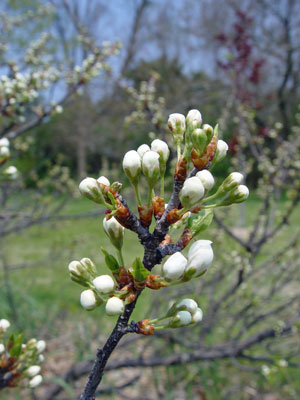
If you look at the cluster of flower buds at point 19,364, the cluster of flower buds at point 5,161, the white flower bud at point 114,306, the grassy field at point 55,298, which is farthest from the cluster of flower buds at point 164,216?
the grassy field at point 55,298

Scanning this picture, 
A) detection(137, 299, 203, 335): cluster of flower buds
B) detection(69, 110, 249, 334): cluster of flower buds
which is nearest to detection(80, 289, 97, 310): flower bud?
detection(69, 110, 249, 334): cluster of flower buds

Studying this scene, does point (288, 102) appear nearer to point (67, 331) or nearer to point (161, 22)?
point (161, 22)

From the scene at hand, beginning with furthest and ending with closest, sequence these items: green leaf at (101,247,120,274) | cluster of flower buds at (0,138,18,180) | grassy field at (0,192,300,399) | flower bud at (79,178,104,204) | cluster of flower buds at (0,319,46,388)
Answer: grassy field at (0,192,300,399) → cluster of flower buds at (0,138,18,180) → cluster of flower buds at (0,319,46,388) → green leaf at (101,247,120,274) → flower bud at (79,178,104,204)

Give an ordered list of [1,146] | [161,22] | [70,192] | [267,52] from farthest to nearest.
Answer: [161,22], [267,52], [70,192], [1,146]

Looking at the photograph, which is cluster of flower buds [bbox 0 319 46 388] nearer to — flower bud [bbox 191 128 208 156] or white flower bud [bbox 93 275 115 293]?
white flower bud [bbox 93 275 115 293]

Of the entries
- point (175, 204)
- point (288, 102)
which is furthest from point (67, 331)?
point (288, 102)

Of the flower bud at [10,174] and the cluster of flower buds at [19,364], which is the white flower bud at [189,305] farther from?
the flower bud at [10,174]
